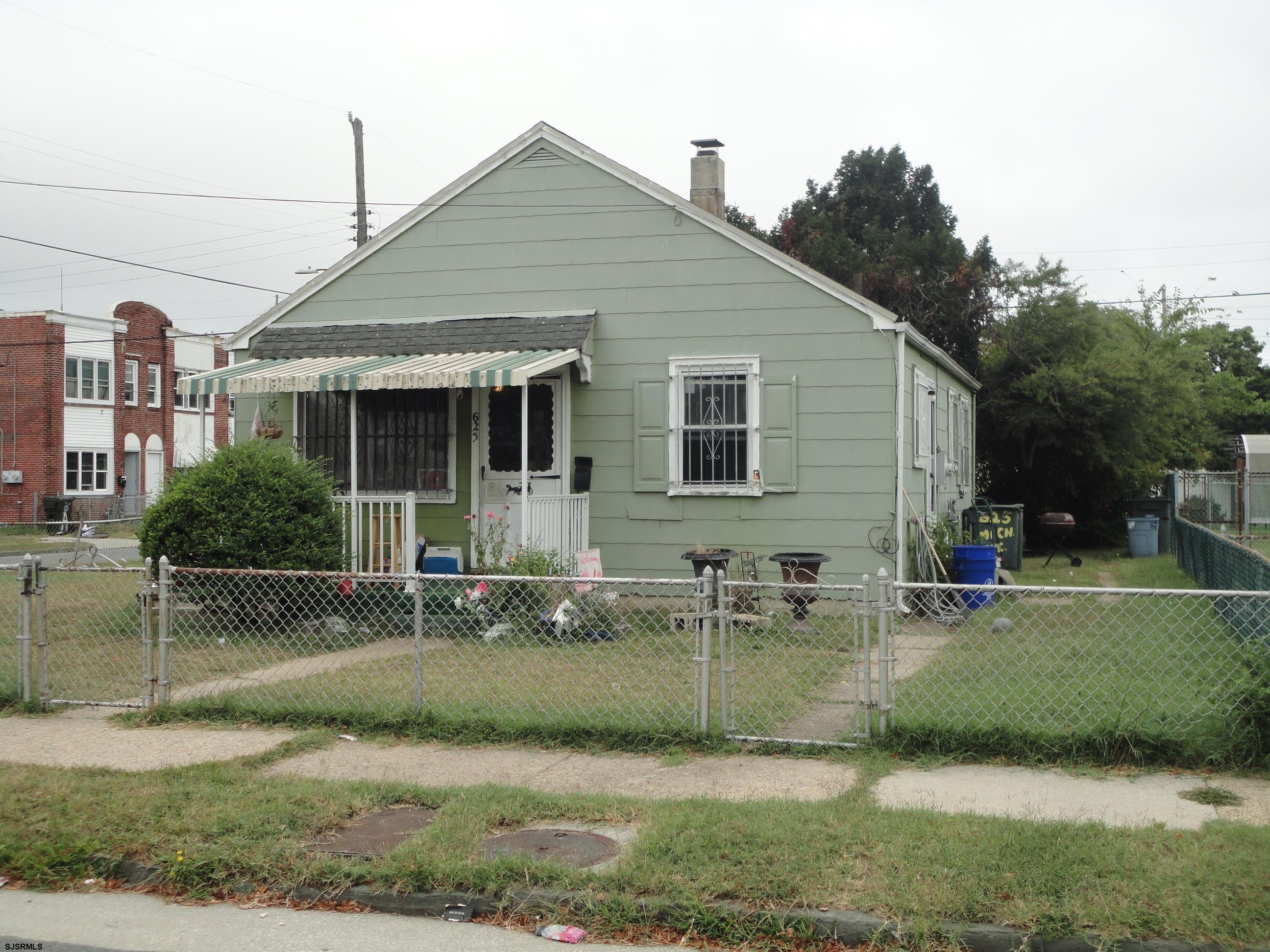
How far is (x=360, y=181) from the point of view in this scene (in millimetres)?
24266

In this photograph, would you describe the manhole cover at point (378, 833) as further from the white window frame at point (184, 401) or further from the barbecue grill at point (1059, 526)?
the white window frame at point (184, 401)

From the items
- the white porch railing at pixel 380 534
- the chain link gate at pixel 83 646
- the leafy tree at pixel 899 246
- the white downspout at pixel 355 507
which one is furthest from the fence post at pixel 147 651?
the leafy tree at pixel 899 246

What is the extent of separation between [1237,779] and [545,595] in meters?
6.56

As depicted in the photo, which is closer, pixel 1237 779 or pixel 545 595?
pixel 1237 779

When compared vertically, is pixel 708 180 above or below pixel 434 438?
above

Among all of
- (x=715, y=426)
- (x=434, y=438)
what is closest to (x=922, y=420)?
(x=715, y=426)

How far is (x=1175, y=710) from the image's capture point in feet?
22.8

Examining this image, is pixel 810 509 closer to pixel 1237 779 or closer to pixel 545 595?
pixel 545 595

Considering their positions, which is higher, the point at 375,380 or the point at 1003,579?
the point at 375,380

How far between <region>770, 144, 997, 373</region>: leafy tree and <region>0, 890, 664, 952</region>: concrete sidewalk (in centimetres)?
1970

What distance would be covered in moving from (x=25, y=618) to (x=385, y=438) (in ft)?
21.5

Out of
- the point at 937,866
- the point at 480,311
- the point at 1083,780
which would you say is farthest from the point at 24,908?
the point at 480,311

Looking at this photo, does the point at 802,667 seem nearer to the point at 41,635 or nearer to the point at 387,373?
the point at 387,373

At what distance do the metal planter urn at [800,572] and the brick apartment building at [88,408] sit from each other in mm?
31120
